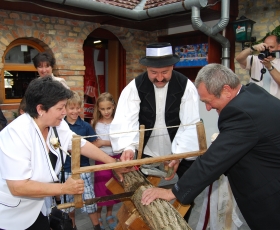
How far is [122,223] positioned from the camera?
2.44 metres

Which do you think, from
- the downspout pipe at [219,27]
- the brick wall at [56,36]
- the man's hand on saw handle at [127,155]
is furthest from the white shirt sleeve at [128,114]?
the brick wall at [56,36]

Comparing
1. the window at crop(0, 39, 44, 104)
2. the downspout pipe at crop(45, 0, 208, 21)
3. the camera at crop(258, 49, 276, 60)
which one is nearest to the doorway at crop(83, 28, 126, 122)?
the downspout pipe at crop(45, 0, 208, 21)

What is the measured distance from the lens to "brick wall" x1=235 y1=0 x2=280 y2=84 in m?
5.26

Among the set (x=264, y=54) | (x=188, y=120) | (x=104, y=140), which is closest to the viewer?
(x=188, y=120)

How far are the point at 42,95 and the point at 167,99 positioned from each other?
1.16 meters

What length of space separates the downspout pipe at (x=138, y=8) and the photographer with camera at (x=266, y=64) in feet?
4.82

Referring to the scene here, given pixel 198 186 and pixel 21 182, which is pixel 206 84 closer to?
pixel 198 186

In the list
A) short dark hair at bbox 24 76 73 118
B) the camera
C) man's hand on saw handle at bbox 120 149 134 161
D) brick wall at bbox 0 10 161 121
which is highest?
brick wall at bbox 0 10 161 121

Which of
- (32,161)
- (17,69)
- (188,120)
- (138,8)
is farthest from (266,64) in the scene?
(17,69)

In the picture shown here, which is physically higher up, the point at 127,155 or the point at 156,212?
the point at 127,155

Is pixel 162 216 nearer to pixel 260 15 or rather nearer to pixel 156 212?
pixel 156 212

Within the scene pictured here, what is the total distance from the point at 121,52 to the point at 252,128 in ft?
19.9

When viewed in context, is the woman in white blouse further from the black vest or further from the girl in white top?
the girl in white top

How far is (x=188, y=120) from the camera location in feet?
8.59
